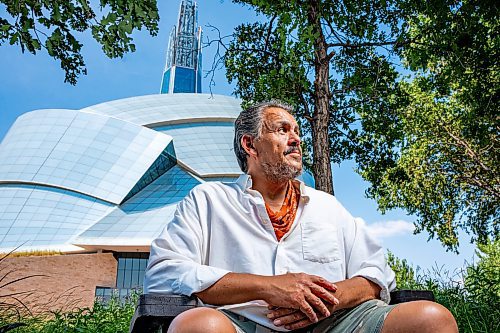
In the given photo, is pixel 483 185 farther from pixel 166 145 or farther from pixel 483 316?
pixel 166 145

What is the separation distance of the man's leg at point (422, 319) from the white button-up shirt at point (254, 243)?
0.33 metres

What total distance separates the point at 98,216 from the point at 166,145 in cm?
592

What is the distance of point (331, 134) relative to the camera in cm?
776

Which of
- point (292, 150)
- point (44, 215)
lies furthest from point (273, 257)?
point (44, 215)

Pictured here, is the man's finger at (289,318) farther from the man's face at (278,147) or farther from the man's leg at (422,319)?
the man's face at (278,147)

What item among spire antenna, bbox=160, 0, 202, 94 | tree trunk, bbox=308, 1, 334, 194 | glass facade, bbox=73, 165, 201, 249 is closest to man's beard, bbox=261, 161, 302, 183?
tree trunk, bbox=308, 1, 334, 194

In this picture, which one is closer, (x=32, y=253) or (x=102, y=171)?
(x=32, y=253)

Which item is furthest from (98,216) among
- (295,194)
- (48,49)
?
(295,194)

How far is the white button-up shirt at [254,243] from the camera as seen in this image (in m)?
1.92

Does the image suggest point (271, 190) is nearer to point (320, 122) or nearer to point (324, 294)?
point (324, 294)

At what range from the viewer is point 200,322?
149 centimetres

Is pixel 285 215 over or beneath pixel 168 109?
beneath

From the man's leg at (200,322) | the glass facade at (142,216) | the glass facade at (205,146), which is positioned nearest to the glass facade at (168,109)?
the glass facade at (205,146)

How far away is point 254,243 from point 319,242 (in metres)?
0.24
